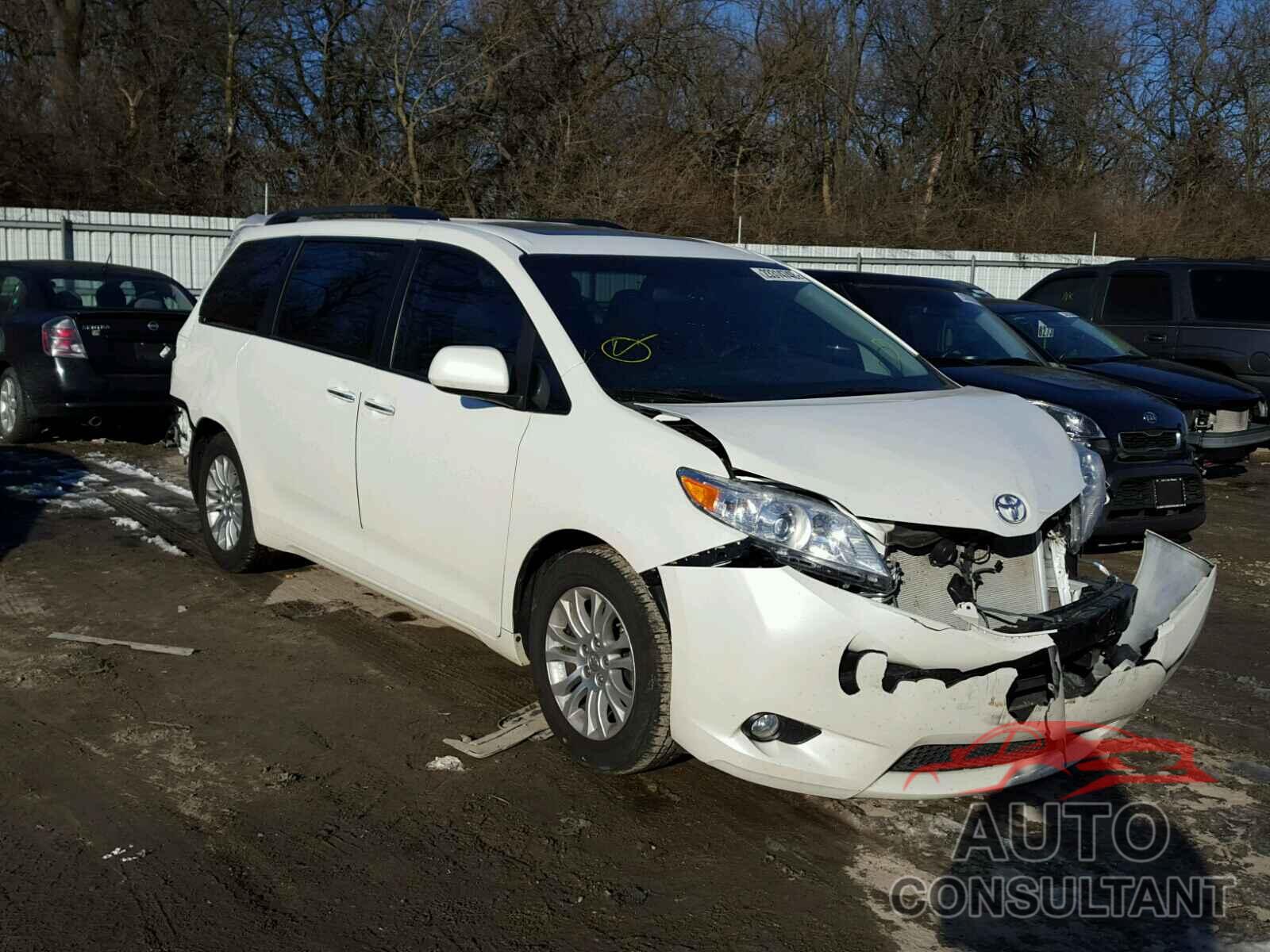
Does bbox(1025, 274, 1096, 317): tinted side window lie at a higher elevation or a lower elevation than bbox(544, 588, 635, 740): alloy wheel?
higher

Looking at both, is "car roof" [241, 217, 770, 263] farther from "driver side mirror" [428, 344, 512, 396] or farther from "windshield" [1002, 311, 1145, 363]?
"windshield" [1002, 311, 1145, 363]

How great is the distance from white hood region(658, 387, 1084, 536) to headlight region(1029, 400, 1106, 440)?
3.11 m

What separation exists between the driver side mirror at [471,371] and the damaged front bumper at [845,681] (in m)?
0.99

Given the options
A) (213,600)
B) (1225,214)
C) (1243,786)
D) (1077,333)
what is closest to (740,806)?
(1243,786)

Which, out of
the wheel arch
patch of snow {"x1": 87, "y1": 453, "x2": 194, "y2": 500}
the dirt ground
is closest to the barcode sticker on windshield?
the wheel arch

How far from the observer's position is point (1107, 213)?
116 ft

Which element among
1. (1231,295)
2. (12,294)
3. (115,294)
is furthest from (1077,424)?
(12,294)

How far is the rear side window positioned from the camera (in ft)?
38.8

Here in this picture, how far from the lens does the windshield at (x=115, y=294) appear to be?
10.8 meters

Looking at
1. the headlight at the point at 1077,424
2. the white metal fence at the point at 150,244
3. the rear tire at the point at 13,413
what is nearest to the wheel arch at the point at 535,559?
the headlight at the point at 1077,424

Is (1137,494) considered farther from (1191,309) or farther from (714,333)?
(1191,309)

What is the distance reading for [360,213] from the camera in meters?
6.28

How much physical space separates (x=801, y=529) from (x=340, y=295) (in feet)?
9.42

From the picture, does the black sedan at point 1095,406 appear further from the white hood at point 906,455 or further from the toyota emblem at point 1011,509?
the toyota emblem at point 1011,509
